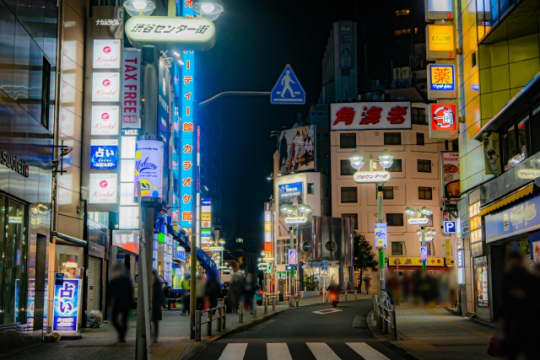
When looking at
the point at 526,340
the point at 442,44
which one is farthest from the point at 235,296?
the point at 526,340

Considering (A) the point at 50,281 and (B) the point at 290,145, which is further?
(B) the point at 290,145

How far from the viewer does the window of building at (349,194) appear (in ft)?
266

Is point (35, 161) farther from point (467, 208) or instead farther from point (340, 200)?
point (340, 200)

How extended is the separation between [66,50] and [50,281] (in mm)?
7532

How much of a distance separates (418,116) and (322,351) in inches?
2710

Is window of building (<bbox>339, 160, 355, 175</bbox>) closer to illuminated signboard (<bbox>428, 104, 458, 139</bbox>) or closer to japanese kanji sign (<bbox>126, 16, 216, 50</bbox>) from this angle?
illuminated signboard (<bbox>428, 104, 458, 139</bbox>)

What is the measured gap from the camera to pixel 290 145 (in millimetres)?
83812

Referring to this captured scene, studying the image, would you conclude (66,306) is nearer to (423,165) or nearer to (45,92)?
(45,92)

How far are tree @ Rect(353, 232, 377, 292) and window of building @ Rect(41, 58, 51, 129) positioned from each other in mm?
58806

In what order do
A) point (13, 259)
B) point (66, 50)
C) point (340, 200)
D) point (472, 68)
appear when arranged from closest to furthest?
point (13, 259)
point (66, 50)
point (472, 68)
point (340, 200)

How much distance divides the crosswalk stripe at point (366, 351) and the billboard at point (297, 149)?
6422 cm

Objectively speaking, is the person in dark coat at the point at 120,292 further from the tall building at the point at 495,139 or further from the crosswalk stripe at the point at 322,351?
the tall building at the point at 495,139

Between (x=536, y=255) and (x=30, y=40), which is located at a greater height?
(x=30, y=40)

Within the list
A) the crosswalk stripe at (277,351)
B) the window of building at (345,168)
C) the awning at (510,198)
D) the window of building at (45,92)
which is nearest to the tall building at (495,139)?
the awning at (510,198)
